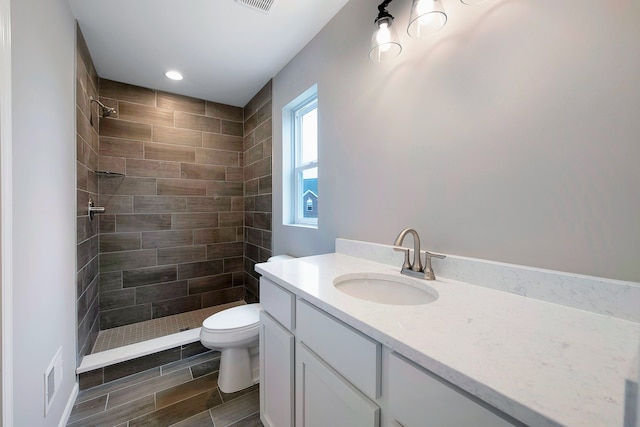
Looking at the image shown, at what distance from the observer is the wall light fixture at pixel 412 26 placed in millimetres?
930

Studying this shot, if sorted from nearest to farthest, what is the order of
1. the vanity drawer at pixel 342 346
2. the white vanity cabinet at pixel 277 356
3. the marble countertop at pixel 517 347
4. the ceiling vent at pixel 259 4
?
1. the marble countertop at pixel 517 347
2. the vanity drawer at pixel 342 346
3. the white vanity cabinet at pixel 277 356
4. the ceiling vent at pixel 259 4

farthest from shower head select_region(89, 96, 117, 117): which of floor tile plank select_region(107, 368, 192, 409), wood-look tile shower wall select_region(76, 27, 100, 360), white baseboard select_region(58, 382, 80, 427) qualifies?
floor tile plank select_region(107, 368, 192, 409)

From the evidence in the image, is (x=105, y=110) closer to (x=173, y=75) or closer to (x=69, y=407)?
(x=173, y=75)

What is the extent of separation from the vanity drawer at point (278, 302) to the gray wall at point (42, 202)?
893 millimetres

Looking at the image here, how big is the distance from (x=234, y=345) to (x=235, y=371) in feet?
0.72

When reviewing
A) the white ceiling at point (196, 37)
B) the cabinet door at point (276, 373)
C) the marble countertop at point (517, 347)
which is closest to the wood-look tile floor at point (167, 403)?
the cabinet door at point (276, 373)

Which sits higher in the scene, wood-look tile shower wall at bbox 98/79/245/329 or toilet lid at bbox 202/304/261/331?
wood-look tile shower wall at bbox 98/79/245/329

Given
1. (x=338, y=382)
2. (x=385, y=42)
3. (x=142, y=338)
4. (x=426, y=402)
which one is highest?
(x=385, y=42)

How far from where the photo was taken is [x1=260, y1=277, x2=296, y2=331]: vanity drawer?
1.00 metres

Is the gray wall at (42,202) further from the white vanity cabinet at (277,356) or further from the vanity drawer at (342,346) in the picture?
the vanity drawer at (342,346)

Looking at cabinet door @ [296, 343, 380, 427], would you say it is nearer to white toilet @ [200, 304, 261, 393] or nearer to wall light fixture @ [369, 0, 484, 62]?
white toilet @ [200, 304, 261, 393]

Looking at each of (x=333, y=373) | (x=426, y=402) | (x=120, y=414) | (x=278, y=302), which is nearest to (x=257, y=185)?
(x=278, y=302)

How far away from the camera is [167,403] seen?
154 centimetres

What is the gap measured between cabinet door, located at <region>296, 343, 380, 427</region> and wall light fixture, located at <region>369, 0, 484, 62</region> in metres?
1.34
